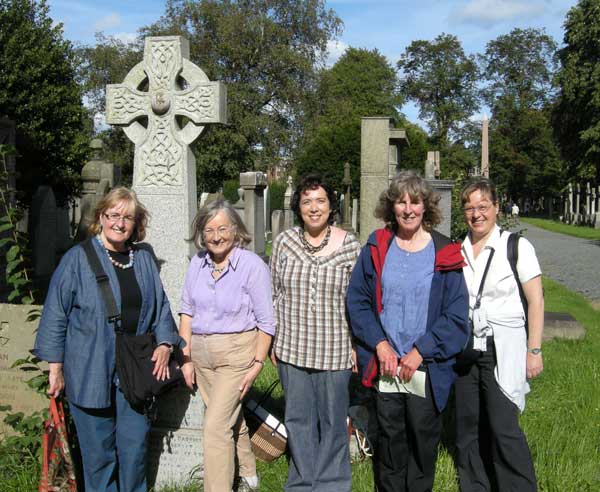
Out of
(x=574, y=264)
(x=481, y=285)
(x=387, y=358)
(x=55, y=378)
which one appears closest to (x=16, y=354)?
(x=55, y=378)

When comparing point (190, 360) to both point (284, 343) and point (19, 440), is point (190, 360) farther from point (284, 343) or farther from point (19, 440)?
point (19, 440)

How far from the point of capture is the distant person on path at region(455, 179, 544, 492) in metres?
3.51

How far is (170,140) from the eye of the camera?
420cm

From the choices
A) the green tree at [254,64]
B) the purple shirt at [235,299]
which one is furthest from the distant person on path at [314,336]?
the green tree at [254,64]

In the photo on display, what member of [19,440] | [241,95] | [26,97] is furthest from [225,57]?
[19,440]

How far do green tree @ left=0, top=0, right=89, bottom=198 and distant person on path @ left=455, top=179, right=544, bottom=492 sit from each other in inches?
833

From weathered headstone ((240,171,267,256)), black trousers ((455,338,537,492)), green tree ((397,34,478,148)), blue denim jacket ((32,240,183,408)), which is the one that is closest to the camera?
blue denim jacket ((32,240,183,408))

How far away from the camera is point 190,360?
371cm

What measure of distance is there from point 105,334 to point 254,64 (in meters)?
32.0

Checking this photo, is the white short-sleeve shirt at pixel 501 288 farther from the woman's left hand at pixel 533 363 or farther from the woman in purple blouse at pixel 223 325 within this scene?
the woman in purple blouse at pixel 223 325

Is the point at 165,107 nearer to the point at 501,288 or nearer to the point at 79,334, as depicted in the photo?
the point at 79,334

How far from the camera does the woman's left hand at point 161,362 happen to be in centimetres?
343

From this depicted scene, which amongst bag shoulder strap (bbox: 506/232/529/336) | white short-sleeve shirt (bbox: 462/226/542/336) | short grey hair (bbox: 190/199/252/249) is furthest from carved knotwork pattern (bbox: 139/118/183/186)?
bag shoulder strap (bbox: 506/232/529/336)

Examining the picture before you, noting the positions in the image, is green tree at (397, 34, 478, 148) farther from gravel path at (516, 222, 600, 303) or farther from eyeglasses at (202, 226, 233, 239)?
eyeglasses at (202, 226, 233, 239)
